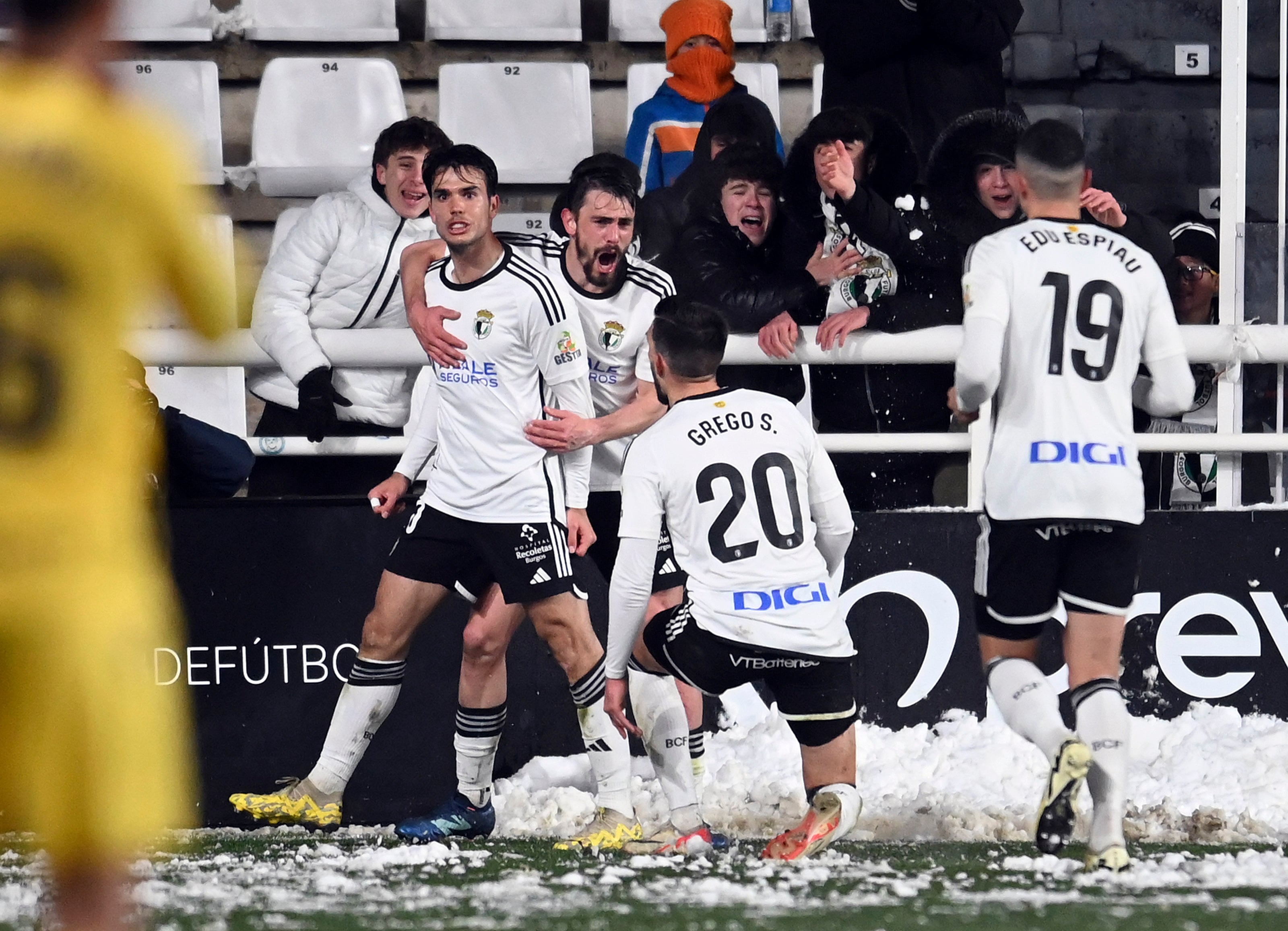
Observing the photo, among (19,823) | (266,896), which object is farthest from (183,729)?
(266,896)

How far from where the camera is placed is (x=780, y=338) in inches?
232

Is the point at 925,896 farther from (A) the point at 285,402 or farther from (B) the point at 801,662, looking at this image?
(A) the point at 285,402

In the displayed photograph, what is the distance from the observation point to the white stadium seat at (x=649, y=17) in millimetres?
8359

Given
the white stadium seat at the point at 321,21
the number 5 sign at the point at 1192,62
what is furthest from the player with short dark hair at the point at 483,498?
the number 5 sign at the point at 1192,62

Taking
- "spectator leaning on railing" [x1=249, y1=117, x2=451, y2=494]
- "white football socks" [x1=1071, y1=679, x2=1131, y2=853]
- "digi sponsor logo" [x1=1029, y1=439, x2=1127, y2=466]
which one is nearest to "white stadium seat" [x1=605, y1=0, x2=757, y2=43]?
"spectator leaning on railing" [x1=249, y1=117, x2=451, y2=494]

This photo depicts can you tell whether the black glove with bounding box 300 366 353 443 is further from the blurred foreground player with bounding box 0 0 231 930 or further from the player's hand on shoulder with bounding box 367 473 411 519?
the blurred foreground player with bounding box 0 0 231 930

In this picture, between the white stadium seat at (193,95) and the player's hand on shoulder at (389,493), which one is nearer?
the player's hand on shoulder at (389,493)

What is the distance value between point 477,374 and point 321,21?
11.7 ft

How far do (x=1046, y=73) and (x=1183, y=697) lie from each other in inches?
143

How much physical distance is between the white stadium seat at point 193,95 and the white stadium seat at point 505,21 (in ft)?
3.79

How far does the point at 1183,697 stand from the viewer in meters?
6.12

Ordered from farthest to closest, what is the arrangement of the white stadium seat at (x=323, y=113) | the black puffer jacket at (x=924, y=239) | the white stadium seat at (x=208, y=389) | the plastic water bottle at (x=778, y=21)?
the plastic water bottle at (x=778, y=21) → the white stadium seat at (x=323, y=113) → the white stadium seat at (x=208, y=389) → the black puffer jacket at (x=924, y=239)

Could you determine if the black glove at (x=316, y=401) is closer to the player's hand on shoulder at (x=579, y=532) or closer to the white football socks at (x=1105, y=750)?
the player's hand on shoulder at (x=579, y=532)

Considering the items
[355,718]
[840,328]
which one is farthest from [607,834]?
[840,328]
